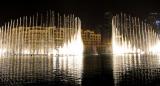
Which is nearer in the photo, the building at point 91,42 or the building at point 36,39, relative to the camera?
the building at point 36,39

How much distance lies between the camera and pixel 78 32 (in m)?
123

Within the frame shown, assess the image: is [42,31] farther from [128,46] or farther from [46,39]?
[128,46]

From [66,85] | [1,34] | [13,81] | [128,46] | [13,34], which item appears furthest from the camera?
[128,46]

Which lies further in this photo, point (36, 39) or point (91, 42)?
point (91, 42)

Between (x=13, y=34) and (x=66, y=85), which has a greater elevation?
(x=13, y=34)

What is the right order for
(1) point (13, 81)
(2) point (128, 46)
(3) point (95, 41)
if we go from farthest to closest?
(3) point (95, 41)
(2) point (128, 46)
(1) point (13, 81)

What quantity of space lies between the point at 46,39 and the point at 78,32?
1142 inches

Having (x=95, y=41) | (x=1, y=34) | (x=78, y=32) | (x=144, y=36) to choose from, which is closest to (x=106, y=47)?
(x=95, y=41)

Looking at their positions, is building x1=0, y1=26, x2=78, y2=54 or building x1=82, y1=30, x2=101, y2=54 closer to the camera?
building x1=0, y1=26, x2=78, y2=54

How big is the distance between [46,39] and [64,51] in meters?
24.0

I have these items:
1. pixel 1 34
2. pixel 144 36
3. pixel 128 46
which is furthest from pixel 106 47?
pixel 1 34

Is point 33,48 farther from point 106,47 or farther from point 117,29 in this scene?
point 106,47

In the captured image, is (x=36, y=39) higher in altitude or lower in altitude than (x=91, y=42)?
higher

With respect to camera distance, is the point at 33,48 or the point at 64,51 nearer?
the point at 64,51
